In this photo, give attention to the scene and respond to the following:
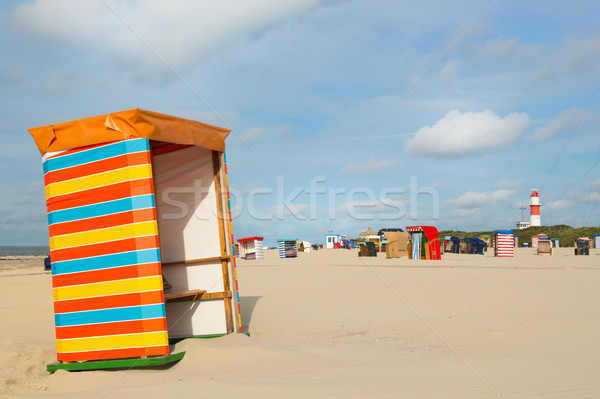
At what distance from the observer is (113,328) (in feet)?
19.4

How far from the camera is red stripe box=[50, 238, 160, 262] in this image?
5902 millimetres

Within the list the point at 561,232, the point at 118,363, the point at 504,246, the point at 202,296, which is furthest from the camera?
the point at 561,232

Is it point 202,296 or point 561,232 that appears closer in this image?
point 202,296

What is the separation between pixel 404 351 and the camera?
6641 mm

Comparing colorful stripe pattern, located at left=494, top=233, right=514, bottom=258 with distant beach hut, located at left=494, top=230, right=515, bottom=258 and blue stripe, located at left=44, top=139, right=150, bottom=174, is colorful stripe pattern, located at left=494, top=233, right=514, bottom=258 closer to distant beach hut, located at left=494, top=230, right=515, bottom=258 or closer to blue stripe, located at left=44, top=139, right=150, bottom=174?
distant beach hut, located at left=494, top=230, right=515, bottom=258

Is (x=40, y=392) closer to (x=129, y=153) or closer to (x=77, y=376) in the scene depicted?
(x=77, y=376)

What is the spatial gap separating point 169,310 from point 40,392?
2438 mm

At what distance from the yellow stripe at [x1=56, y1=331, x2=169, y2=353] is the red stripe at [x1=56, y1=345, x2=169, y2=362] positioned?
47mm

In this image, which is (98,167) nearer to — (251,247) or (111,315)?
(111,315)

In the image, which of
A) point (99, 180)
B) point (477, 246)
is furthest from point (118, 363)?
point (477, 246)

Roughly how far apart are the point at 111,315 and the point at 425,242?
26020 mm

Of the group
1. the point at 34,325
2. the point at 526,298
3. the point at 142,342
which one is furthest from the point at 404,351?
the point at 34,325

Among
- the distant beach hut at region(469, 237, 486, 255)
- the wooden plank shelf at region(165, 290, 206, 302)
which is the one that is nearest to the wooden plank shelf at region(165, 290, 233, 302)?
the wooden plank shelf at region(165, 290, 206, 302)

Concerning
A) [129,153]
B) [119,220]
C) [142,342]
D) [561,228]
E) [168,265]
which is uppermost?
[129,153]
